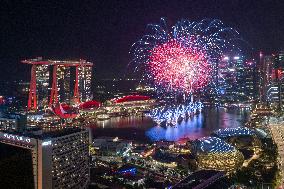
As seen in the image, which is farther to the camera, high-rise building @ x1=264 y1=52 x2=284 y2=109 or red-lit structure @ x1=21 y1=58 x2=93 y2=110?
high-rise building @ x1=264 y1=52 x2=284 y2=109

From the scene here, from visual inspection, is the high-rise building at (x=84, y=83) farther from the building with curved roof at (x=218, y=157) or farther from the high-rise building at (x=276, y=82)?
the building with curved roof at (x=218, y=157)

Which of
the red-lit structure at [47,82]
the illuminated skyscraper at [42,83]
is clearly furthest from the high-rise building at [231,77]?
the illuminated skyscraper at [42,83]

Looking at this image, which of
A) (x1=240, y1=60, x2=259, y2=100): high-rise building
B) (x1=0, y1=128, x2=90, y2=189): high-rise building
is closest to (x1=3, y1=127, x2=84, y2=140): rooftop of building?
(x1=0, y1=128, x2=90, y2=189): high-rise building

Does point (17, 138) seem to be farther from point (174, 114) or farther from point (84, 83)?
point (84, 83)

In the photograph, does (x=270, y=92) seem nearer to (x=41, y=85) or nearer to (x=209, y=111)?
(x=209, y=111)

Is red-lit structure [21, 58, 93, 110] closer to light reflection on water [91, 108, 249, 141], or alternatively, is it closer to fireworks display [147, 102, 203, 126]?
light reflection on water [91, 108, 249, 141]

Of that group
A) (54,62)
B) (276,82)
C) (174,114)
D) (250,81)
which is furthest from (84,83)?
(276,82)

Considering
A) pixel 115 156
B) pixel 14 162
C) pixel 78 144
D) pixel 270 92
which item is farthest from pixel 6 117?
pixel 270 92
